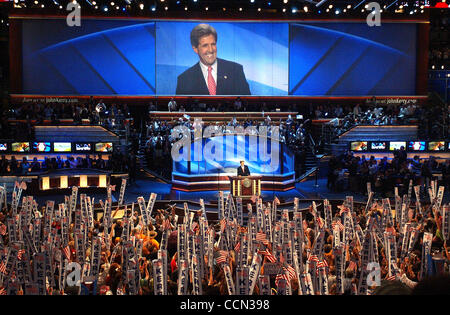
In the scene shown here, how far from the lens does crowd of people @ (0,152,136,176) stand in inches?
768

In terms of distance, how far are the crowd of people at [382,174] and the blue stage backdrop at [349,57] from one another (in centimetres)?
913

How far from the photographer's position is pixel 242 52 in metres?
28.8

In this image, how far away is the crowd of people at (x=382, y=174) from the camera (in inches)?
717

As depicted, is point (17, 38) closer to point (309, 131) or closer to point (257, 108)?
point (257, 108)

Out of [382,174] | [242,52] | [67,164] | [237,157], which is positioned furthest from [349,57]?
[67,164]

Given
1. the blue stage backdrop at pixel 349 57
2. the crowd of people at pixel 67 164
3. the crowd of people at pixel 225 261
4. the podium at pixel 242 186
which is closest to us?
the crowd of people at pixel 225 261

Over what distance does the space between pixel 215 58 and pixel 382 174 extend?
43.5 feet

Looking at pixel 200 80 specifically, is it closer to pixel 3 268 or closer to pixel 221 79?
pixel 221 79

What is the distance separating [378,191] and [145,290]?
43.9 ft

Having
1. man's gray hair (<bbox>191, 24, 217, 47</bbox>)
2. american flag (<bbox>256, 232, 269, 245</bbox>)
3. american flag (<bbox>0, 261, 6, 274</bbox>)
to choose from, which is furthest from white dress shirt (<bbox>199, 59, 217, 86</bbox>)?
american flag (<bbox>0, 261, 6, 274</bbox>)

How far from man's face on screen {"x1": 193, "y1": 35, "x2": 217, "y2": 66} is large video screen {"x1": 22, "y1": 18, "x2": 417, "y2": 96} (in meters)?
0.05

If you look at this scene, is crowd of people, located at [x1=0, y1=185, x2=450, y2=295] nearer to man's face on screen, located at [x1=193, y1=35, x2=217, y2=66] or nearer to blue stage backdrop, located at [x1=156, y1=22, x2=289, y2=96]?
blue stage backdrop, located at [x1=156, y1=22, x2=289, y2=96]

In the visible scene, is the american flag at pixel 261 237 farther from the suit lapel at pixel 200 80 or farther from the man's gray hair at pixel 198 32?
the man's gray hair at pixel 198 32

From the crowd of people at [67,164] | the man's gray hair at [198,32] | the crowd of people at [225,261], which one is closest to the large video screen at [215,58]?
the man's gray hair at [198,32]
